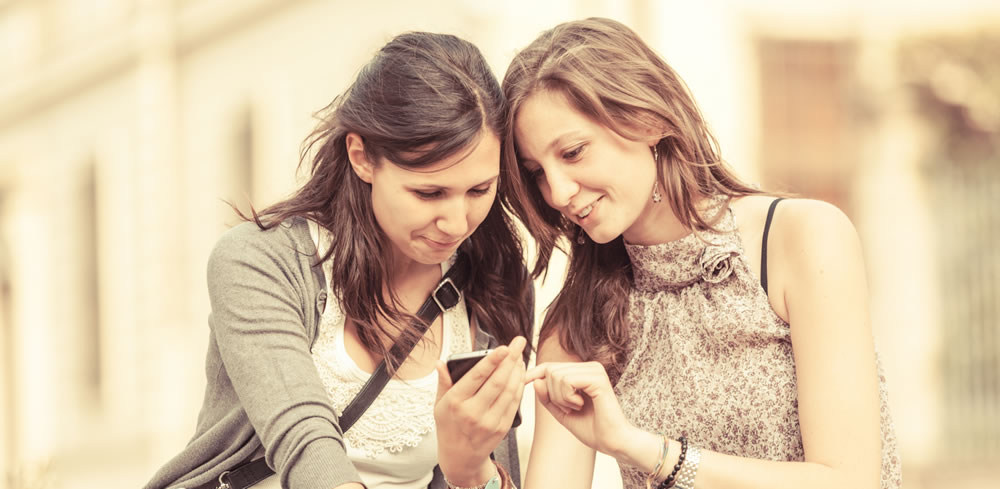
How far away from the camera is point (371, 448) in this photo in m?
2.76

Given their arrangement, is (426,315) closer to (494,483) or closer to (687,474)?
(494,483)

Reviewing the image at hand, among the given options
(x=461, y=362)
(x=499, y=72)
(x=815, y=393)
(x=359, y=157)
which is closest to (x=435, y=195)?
(x=359, y=157)

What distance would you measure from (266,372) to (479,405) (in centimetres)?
48

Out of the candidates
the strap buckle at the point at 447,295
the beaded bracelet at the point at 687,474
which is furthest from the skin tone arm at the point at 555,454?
the beaded bracelet at the point at 687,474

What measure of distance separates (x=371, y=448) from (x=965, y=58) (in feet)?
28.6

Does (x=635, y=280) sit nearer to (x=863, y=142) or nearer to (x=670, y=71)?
(x=670, y=71)

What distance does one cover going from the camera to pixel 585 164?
2600 millimetres

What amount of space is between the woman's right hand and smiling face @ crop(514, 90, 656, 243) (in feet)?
1.16

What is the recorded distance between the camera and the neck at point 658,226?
109 inches

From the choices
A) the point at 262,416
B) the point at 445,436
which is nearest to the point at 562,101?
the point at 445,436

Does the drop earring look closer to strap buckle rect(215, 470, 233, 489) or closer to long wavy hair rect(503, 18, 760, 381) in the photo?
long wavy hair rect(503, 18, 760, 381)

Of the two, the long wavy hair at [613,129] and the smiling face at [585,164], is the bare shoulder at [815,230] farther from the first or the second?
the smiling face at [585,164]

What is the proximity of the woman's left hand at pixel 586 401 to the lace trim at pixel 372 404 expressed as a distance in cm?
37

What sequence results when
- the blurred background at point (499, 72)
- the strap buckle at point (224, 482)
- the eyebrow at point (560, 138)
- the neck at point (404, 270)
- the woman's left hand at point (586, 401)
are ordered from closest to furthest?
the woman's left hand at point (586, 401) → the eyebrow at point (560, 138) → the strap buckle at point (224, 482) → the neck at point (404, 270) → the blurred background at point (499, 72)
